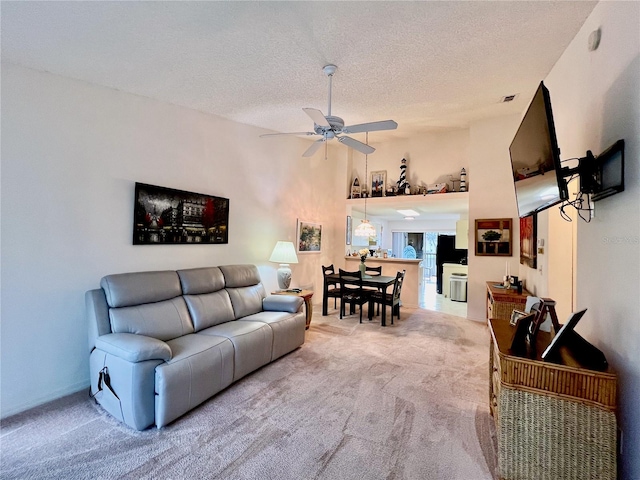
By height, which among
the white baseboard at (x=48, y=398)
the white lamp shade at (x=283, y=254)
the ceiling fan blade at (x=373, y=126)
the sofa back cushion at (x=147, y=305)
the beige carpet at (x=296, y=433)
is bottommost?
the white baseboard at (x=48, y=398)

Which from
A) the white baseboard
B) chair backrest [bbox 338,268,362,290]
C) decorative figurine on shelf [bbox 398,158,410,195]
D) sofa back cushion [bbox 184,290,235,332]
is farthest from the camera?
decorative figurine on shelf [bbox 398,158,410,195]

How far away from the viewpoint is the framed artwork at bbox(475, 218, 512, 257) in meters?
4.80

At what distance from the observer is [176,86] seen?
3016mm

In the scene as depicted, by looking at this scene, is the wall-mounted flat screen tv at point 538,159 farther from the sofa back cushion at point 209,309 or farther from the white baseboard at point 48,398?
the white baseboard at point 48,398

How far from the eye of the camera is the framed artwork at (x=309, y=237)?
5488mm

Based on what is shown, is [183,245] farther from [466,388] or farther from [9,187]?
[466,388]

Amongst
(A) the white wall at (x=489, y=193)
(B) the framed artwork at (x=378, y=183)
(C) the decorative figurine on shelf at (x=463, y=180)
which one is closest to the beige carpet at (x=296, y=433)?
(A) the white wall at (x=489, y=193)

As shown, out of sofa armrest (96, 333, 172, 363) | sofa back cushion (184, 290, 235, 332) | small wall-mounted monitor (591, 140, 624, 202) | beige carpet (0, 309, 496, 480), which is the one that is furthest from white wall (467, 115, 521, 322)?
sofa armrest (96, 333, 172, 363)

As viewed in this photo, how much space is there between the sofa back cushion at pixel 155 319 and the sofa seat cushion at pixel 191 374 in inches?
5.0

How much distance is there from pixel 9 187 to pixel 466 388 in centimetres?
419

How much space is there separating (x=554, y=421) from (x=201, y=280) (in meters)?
3.14

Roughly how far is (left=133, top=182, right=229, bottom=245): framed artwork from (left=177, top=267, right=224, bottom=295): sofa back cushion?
1.40 ft

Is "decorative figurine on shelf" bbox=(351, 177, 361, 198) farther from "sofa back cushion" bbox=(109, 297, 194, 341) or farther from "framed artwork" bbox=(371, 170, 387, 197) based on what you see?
"sofa back cushion" bbox=(109, 297, 194, 341)

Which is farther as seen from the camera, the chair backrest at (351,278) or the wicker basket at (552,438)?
the chair backrest at (351,278)
